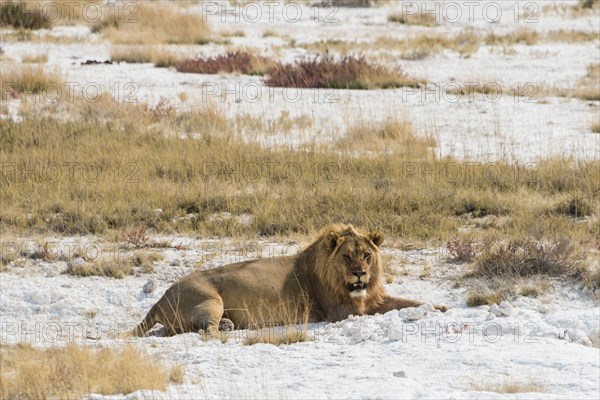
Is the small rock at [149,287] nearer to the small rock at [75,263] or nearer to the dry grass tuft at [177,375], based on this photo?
the small rock at [75,263]

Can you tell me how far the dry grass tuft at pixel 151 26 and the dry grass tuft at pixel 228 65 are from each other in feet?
11.0

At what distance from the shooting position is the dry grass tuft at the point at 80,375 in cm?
753

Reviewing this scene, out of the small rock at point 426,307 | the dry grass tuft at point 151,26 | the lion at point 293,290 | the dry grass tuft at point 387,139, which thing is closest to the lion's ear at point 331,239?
the lion at point 293,290

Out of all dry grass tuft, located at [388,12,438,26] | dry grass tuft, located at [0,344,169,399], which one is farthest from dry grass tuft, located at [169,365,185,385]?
dry grass tuft, located at [388,12,438,26]

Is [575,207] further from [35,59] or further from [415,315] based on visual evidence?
[35,59]

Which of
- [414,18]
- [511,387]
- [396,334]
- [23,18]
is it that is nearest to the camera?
[511,387]

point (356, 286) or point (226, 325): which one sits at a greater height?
point (356, 286)

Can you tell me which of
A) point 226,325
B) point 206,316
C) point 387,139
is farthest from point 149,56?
point 206,316

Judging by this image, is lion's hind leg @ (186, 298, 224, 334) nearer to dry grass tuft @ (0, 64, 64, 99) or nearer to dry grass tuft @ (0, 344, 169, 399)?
dry grass tuft @ (0, 344, 169, 399)

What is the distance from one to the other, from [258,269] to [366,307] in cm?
99

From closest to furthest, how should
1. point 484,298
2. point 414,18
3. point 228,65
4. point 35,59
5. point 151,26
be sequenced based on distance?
point 484,298 → point 228,65 → point 35,59 → point 151,26 → point 414,18

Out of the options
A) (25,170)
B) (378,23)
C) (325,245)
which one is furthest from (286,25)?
(325,245)

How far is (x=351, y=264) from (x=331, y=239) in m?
0.28

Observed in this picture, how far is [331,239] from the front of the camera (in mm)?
10172
